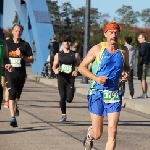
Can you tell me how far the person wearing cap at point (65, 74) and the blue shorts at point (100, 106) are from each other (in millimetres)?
5056

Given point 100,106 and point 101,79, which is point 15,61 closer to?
point 100,106

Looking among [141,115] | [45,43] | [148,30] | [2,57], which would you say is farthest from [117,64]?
[148,30]

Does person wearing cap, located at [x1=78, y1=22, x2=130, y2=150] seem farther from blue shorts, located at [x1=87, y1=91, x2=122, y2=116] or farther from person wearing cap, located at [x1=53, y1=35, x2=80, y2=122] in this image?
person wearing cap, located at [x1=53, y1=35, x2=80, y2=122]

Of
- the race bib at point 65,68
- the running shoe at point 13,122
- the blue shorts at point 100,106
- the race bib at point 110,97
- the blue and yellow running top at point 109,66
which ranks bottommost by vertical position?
the running shoe at point 13,122

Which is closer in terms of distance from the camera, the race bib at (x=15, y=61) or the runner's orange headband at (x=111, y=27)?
the runner's orange headband at (x=111, y=27)

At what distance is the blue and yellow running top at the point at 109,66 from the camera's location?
8094 mm

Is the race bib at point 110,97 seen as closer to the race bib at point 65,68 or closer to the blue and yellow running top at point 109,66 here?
the blue and yellow running top at point 109,66

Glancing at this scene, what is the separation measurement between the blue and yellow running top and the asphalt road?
1.87m

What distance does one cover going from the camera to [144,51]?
745 inches

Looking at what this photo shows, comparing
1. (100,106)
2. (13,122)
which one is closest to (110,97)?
(100,106)

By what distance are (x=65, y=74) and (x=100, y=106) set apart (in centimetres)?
525

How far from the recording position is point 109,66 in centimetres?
809

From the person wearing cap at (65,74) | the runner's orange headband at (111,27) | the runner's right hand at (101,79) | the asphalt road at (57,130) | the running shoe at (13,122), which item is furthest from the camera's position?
the person wearing cap at (65,74)

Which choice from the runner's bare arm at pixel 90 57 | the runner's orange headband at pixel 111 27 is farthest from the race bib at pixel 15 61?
the runner's orange headband at pixel 111 27
